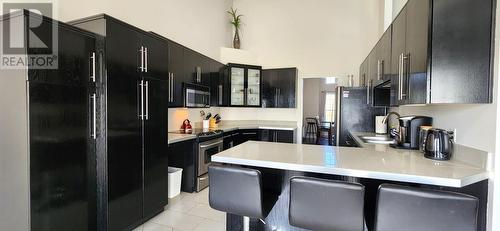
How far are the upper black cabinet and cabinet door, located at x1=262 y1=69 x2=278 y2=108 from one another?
144 inches

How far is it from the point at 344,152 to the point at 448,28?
1052 mm

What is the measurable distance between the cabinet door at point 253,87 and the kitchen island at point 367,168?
3.12 metres

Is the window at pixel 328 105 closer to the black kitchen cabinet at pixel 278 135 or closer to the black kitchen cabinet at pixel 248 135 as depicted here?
the black kitchen cabinet at pixel 278 135

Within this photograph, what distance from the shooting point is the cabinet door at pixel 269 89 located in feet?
17.4

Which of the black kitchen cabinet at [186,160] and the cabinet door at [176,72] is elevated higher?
the cabinet door at [176,72]

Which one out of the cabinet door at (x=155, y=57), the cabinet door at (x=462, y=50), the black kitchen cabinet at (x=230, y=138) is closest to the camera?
the cabinet door at (x=462, y=50)

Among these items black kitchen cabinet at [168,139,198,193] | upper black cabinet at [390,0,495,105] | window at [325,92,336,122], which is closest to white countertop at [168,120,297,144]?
black kitchen cabinet at [168,139,198,193]

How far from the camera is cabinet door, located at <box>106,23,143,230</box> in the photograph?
2.14 meters

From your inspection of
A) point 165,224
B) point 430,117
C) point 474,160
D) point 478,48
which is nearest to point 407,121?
point 430,117

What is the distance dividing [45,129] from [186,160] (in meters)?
1.94

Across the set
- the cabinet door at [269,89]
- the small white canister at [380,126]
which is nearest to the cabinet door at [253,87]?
the cabinet door at [269,89]

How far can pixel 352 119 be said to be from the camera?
12.8 feet

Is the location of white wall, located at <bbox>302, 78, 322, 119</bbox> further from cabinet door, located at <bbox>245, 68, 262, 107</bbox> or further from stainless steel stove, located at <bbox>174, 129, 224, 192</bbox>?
stainless steel stove, located at <bbox>174, 129, 224, 192</bbox>

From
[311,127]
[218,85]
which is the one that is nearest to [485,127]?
[218,85]
